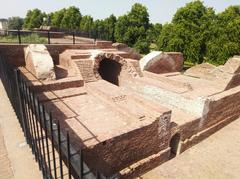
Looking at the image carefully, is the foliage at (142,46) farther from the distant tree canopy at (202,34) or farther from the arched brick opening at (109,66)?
the arched brick opening at (109,66)

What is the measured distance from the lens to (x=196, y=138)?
909cm

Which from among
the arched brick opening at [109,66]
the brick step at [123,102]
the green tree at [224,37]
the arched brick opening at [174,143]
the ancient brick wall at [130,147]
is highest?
the green tree at [224,37]

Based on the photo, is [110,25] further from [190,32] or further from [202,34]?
[202,34]

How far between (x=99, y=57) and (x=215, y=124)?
6936 millimetres

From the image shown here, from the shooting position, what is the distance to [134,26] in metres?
29.2

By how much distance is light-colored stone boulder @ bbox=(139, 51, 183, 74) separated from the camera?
45.9 ft

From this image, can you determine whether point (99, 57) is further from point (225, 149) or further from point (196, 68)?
point (196, 68)

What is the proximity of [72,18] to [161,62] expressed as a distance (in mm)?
29670

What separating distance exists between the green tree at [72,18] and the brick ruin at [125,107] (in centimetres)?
2775

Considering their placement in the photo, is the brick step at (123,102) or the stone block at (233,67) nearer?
the brick step at (123,102)

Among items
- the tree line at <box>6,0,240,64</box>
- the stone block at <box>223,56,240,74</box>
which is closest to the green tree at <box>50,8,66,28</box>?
the tree line at <box>6,0,240,64</box>

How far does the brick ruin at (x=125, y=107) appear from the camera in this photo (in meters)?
6.12

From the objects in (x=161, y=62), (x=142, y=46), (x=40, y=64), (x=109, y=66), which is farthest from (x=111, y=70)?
(x=142, y=46)

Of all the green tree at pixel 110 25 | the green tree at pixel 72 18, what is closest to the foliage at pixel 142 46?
the green tree at pixel 110 25
